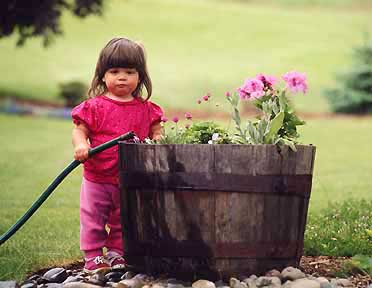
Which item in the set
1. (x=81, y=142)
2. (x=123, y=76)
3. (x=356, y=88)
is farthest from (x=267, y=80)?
(x=356, y=88)

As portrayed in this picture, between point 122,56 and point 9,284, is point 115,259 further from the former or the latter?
point 122,56

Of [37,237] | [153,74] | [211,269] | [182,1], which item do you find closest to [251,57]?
[153,74]

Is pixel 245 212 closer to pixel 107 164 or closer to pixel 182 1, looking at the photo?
pixel 107 164

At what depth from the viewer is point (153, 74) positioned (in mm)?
33688

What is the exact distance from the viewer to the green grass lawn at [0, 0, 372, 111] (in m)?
32.4

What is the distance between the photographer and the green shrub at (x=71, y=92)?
27.6 metres

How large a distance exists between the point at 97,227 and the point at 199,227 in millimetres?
1137

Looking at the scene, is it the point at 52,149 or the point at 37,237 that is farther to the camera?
the point at 52,149

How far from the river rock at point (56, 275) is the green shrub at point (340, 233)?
1847 mm

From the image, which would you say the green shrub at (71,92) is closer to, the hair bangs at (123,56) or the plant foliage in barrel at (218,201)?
the hair bangs at (123,56)

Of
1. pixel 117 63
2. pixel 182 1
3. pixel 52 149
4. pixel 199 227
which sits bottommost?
pixel 52 149

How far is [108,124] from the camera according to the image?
597 centimetres

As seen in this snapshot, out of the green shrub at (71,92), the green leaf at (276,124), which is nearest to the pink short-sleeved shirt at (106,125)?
the green leaf at (276,124)

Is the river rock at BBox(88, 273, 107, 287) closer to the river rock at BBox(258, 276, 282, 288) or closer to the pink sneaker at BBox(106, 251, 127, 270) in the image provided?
the pink sneaker at BBox(106, 251, 127, 270)
